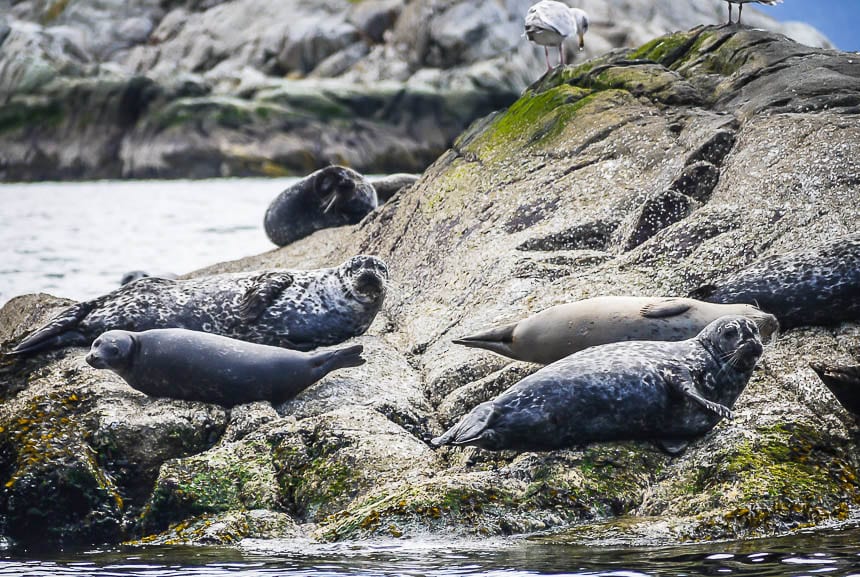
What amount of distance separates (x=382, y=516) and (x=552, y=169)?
4547 millimetres

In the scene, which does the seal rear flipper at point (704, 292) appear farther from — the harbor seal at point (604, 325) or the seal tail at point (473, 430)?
the seal tail at point (473, 430)

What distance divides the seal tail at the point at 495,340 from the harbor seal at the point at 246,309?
1.34 m

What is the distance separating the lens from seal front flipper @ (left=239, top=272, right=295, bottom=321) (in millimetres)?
7418

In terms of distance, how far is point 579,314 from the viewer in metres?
6.26

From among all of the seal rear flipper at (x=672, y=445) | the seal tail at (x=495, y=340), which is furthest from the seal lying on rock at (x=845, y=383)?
the seal tail at (x=495, y=340)

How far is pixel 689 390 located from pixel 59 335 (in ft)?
13.2

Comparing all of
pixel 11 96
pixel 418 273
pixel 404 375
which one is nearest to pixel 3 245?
pixel 418 273

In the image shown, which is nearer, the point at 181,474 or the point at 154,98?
the point at 181,474

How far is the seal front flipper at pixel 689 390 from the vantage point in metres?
5.22

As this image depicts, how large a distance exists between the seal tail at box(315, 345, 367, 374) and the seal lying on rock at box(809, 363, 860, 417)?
8.08 ft

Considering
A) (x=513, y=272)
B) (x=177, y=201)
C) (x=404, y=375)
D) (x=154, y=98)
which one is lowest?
(x=404, y=375)

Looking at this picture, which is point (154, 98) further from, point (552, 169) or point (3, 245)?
point (552, 169)

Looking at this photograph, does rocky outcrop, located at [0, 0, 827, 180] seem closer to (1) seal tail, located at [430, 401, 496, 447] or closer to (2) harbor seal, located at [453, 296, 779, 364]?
(2) harbor seal, located at [453, 296, 779, 364]

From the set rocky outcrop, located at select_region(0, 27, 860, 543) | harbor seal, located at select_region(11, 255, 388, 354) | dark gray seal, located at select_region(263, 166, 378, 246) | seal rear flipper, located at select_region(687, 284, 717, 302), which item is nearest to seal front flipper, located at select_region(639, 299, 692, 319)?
seal rear flipper, located at select_region(687, 284, 717, 302)
